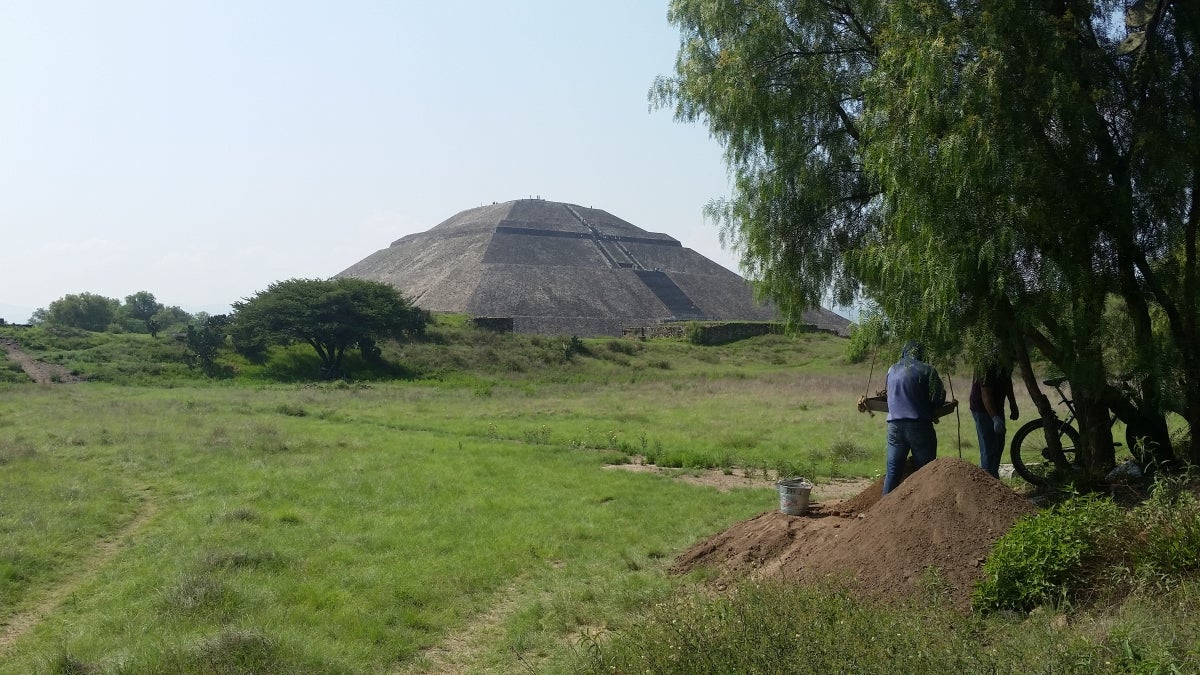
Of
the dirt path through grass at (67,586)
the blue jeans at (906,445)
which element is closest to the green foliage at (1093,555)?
the blue jeans at (906,445)

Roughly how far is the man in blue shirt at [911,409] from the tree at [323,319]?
41.3 meters

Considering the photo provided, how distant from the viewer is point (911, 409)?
28.0 feet

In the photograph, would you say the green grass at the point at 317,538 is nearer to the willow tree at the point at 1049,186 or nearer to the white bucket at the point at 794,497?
the white bucket at the point at 794,497

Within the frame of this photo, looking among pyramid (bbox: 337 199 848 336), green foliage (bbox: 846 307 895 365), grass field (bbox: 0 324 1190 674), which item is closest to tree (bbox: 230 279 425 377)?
grass field (bbox: 0 324 1190 674)

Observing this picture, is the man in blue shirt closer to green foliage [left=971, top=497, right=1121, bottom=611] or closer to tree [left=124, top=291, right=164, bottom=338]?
green foliage [left=971, top=497, right=1121, bottom=611]

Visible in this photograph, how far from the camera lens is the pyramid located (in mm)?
82062

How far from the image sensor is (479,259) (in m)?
94.7

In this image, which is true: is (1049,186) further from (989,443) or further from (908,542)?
(908,542)

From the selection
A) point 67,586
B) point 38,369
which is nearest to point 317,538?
point 67,586

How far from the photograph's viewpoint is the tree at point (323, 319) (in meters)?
47.7

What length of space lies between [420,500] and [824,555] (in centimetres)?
677

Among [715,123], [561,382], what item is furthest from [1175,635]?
[561,382]

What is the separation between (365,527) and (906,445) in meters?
6.17

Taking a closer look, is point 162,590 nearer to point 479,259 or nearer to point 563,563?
point 563,563
